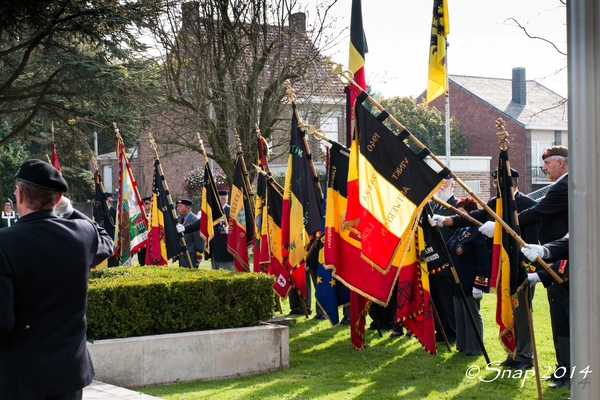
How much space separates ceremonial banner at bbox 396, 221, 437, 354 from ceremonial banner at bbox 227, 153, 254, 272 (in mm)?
5174

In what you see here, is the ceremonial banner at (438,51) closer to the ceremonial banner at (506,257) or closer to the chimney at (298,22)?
the ceremonial banner at (506,257)

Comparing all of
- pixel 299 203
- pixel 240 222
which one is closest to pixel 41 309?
pixel 299 203

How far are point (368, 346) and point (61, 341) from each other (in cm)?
663

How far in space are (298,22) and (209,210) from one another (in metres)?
10.9

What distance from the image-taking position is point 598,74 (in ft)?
9.65

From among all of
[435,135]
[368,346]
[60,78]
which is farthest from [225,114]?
[435,135]

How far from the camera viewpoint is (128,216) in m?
13.7

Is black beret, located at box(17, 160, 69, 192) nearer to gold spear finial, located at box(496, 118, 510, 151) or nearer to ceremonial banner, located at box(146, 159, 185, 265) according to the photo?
gold spear finial, located at box(496, 118, 510, 151)

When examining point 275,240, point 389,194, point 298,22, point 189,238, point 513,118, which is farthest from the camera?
point 513,118

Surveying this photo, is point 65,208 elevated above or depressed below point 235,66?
below

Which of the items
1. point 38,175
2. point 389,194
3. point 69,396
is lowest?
point 69,396

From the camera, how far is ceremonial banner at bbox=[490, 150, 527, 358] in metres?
7.44

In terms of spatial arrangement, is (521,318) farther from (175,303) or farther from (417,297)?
Answer: (175,303)

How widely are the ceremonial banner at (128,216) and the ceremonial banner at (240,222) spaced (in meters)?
1.61
